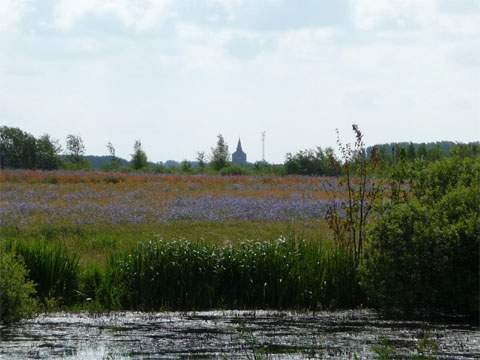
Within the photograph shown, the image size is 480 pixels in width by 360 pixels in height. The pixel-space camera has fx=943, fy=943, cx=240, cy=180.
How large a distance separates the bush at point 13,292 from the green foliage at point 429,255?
233 inches

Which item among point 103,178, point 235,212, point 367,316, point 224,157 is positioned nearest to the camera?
point 367,316

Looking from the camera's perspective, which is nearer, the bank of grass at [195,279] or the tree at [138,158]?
the bank of grass at [195,279]

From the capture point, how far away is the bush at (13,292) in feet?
50.5

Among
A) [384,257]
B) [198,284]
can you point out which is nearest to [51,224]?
[198,284]

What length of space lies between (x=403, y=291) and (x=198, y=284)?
12.1ft

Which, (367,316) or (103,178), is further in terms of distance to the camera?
(103,178)

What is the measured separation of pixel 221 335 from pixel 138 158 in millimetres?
68306

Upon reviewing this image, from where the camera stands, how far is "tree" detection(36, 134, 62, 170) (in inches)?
3120

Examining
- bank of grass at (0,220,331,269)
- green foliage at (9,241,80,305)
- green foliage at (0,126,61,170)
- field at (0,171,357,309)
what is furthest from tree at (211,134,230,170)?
green foliage at (9,241,80,305)

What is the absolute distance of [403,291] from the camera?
16.4 meters

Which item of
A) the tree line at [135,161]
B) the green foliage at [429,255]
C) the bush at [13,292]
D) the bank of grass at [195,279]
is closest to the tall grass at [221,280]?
the bank of grass at [195,279]

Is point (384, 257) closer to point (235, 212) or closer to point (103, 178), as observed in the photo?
point (235, 212)

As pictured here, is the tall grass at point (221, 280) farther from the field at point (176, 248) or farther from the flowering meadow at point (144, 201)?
the flowering meadow at point (144, 201)

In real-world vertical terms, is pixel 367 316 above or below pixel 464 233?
below
